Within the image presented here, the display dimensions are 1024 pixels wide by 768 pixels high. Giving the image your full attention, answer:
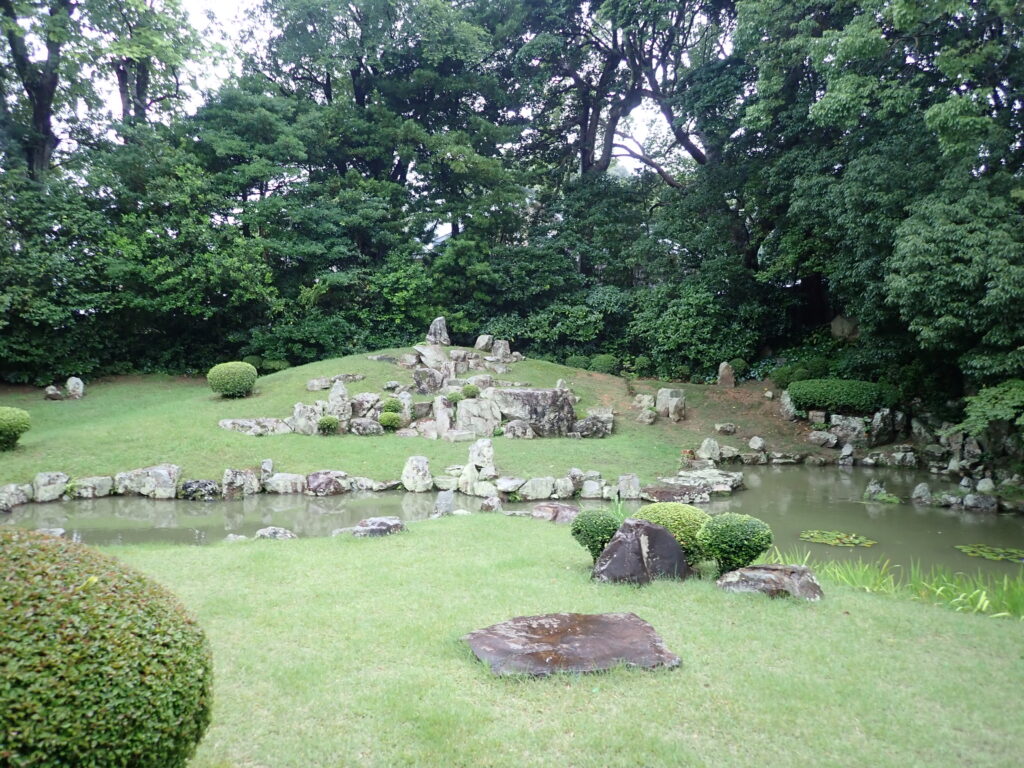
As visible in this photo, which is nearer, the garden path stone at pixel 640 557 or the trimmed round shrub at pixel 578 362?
the garden path stone at pixel 640 557

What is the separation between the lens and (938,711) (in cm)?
409

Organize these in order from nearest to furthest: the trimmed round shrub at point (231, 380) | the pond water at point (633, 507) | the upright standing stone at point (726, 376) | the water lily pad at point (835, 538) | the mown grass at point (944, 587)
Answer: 1. the mown grass at point (944, 587)
2. the pond water at point (633, 507)
3. the water lily pad at point (835, 538)
4. the trimmed round shrub at point (231, 380)
5. the upright standing stone at point (726, 376)

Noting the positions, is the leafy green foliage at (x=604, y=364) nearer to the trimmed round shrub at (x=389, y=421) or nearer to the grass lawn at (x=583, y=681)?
the trimmed round shrub at (x=389, y=421)

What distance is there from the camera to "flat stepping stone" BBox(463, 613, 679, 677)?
4.46 m

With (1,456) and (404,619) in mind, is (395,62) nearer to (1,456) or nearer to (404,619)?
(1,456)

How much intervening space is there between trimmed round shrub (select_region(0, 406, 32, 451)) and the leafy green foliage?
17.5 m

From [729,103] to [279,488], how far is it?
19.9m

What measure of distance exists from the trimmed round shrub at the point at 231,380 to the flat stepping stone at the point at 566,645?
51.1 feet

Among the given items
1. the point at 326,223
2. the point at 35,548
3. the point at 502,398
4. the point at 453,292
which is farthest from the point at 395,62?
the point at 35,548

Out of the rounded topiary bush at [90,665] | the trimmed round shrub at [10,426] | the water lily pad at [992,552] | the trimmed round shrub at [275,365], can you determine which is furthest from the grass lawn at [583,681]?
the trimmed round shrub at [275,365]

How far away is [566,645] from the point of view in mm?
4703

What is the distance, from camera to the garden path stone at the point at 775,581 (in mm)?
6305

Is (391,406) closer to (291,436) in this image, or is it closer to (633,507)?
(291,436)

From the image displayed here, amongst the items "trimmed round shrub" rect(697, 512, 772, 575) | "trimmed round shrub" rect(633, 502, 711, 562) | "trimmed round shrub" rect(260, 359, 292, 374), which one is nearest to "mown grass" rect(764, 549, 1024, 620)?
"trimmed round shrub" rect(697, 512, 772, 575)
